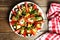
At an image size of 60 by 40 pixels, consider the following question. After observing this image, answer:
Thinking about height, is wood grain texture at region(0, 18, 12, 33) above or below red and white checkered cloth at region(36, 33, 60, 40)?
above

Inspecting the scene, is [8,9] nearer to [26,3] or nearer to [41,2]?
[26,3]

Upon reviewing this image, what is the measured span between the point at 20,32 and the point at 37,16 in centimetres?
22

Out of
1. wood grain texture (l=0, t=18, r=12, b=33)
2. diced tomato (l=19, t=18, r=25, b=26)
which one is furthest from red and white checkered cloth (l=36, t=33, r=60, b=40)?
wood grain texture (l=0, t=18, r=12, b=33)

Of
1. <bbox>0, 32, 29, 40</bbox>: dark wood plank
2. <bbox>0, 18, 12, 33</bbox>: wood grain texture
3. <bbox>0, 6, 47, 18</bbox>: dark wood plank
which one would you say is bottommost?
<bbox>0, 32, 29, 40</bbox>: dark wood plank

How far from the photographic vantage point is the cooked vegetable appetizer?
1562 mm

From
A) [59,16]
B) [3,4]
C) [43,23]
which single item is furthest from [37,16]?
[3,4]

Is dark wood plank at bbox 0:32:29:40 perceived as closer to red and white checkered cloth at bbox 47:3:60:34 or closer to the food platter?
the food platter

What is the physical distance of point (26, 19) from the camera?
61.8 inches

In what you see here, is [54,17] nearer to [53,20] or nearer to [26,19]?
[53,20]

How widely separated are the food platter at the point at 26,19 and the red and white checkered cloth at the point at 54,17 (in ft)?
0.26

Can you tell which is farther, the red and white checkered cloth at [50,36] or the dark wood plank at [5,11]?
the dark wood plank at [5,11]

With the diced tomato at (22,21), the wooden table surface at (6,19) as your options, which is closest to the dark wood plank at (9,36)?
the wooden table surface at (6,19)

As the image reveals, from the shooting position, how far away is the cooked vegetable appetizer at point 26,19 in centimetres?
156

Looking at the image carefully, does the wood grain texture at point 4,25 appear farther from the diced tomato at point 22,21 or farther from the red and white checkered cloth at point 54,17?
the red and white checkered cloth at point 54,17
